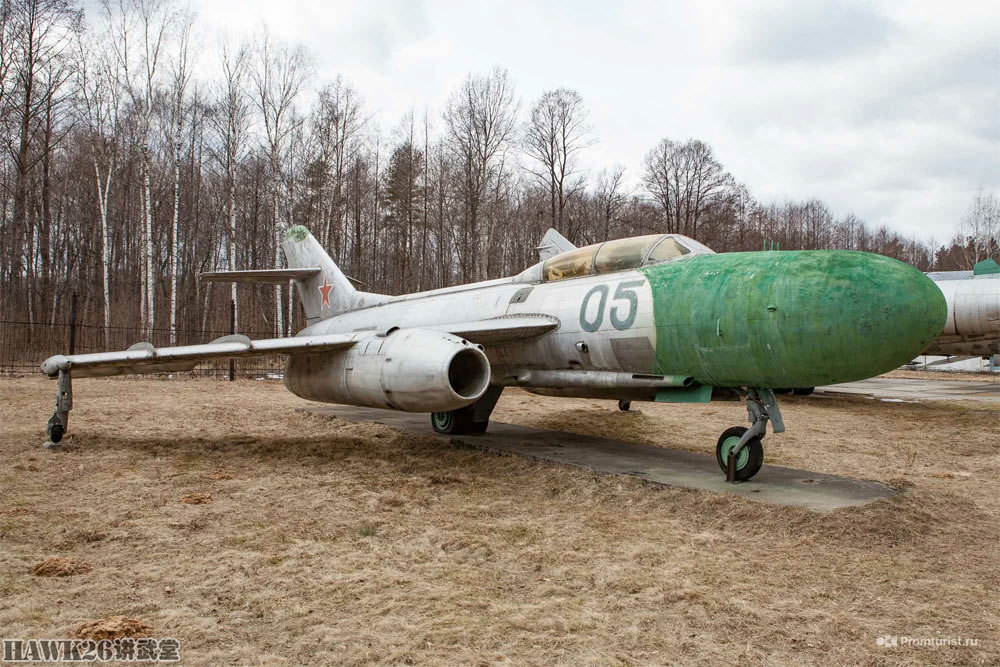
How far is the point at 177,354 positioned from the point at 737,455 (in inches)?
253

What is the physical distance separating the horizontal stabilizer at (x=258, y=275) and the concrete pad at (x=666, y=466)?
3193mm

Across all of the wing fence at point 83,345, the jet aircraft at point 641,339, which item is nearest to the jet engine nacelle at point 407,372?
the jet aircraft at point 641,339

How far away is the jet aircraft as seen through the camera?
5.30 metres

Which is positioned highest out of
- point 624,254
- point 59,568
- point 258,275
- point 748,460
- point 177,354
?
point 258,275

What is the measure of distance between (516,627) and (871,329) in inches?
152

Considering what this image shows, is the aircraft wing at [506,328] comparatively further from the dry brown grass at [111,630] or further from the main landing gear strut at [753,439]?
the dry brown grass at [111,630]

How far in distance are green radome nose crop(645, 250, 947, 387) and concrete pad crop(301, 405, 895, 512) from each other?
104 centimetres

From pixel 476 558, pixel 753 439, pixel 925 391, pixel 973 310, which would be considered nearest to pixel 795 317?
pixel 753 439

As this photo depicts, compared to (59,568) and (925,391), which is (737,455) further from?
(925,391)

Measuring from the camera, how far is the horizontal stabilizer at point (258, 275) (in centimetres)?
1003

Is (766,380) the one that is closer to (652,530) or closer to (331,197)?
(652,530)

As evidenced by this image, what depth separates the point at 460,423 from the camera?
32.4 ft

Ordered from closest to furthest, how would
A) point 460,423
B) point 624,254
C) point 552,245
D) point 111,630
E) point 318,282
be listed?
point 111,630 < point 624,254 < point 460,423 < point 552,245 < point 318,282

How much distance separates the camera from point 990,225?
43.1m
